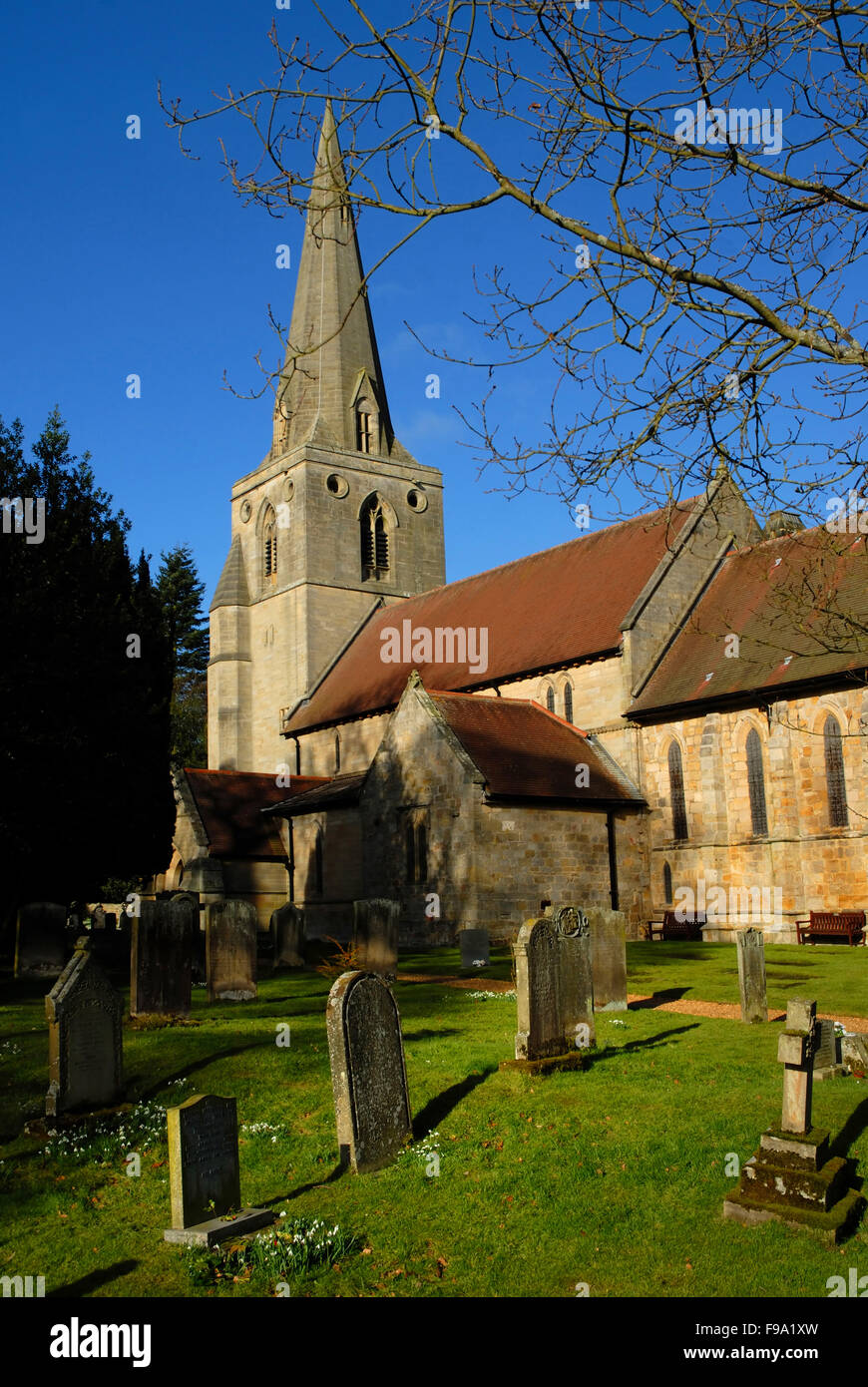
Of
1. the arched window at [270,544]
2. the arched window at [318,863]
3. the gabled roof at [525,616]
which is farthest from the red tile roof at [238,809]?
the arched window at [270,544]

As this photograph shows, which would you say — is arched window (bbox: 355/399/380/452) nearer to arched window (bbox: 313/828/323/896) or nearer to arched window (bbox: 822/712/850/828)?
arched window (bbox: 313/828/323/896)

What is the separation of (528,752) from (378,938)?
10.1m

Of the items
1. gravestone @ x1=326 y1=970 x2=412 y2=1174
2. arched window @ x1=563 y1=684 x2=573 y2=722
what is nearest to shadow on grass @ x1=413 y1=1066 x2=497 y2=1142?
gravestone @ x1=326 y1=970 x2=412 y2=1174

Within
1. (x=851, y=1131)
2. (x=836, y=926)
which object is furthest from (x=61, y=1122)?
(x=836, y=926)

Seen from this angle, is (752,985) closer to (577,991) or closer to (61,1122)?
(577,991)

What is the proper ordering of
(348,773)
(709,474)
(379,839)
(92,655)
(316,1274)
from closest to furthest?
(316,1274) → (709,474) → (92,655) → (379,839) → (348,773)

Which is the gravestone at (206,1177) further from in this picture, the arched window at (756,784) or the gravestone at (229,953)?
the arched window at (756,784)

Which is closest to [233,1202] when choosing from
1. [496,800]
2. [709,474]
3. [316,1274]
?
[316,1274]

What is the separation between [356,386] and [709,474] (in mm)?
44233

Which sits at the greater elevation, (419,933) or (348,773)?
(348,773)

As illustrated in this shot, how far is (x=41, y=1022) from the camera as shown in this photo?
13430 millimetres

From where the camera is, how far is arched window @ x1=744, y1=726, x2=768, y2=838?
26766mm
